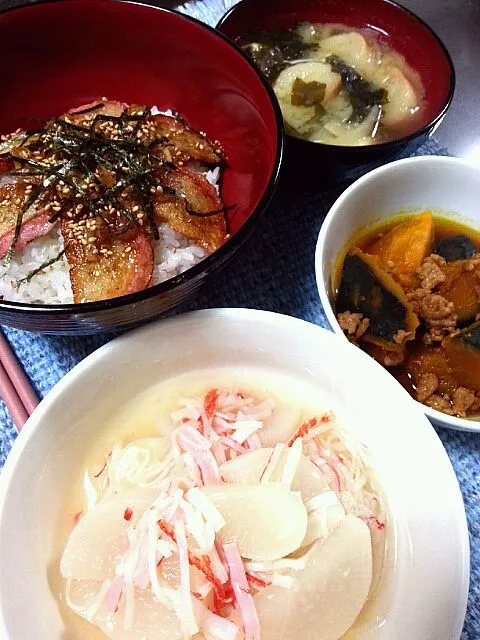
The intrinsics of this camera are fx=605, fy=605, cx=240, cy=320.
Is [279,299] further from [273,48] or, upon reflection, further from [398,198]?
[273,48]

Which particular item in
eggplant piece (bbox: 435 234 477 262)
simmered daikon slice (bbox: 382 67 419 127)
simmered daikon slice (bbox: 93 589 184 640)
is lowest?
simmered daikon slice (bbox: 93 589 184 640)

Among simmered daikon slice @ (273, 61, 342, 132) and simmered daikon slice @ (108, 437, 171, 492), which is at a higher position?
simmered daikon slice @ (273, 61, 342, 132)

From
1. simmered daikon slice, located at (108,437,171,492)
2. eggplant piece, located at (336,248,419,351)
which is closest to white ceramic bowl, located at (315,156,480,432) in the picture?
eggplant piece, located at (336,248,419,351)

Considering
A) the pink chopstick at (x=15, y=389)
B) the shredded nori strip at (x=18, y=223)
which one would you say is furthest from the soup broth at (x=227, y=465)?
the shredded nori strip at (x=18, y=223)

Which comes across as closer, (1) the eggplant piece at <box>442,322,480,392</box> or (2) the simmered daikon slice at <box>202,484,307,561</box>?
(2) the simmered daikon slice at <box>202,484,307,561</box>

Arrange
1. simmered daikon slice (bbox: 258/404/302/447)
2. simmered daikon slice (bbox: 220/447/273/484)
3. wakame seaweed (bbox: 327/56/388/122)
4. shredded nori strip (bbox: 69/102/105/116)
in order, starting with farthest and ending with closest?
1. wakame seaweed (bbox: 327/56/388/122)
2. shredded nori strip (bbox: 69/102/105/116)
3. simmered daikon slice (bbox: 258/404/302/447)
4. simmered daikon slice (bbox: 220/447/273/484)

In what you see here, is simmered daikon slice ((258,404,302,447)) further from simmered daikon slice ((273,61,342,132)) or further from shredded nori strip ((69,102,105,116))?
shredded nori strip ((69,102,105,116))
